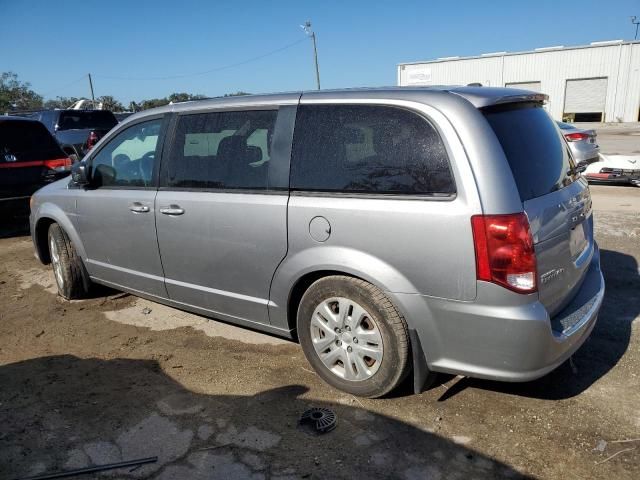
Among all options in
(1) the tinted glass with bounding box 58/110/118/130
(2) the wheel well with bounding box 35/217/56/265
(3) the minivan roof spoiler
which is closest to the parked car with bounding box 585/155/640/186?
(3) the minivan roof spoiler

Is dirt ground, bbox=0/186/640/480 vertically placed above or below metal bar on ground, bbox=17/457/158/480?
below

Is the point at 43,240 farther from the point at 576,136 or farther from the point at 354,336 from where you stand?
the point at 576,136

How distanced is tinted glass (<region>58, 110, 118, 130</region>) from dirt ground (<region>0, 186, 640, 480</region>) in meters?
10.7

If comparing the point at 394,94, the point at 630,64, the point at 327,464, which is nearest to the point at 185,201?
the point at 394,94

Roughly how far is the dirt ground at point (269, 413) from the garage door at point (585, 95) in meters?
43.7

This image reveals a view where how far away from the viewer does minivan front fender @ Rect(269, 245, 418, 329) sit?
9.05 ft

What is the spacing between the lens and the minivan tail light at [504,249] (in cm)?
249

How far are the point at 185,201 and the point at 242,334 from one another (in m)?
1.20

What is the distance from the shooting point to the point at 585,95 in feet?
138

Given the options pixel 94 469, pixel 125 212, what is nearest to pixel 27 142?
pixel 125 212

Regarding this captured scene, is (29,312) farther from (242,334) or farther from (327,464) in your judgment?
(327,464)

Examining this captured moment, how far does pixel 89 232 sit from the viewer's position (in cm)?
452

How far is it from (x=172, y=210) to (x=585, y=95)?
151 feet

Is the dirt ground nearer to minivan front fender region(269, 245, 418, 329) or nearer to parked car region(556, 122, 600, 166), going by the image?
minivan front fender region(269, 245, 418, 329)
